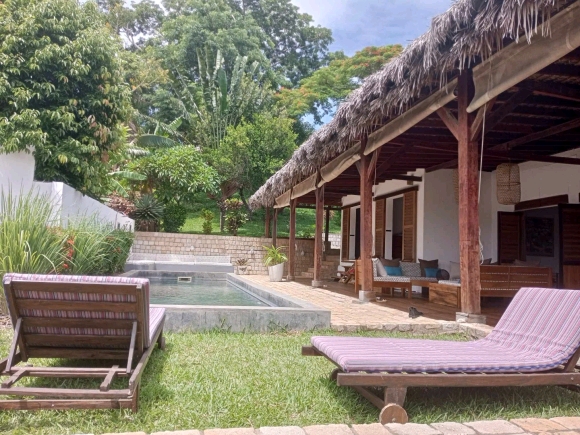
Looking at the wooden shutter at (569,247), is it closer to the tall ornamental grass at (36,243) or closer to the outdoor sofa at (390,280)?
the outdoor sofa at (390,280)

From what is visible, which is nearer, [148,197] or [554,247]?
[554,247]

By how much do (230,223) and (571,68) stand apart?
16035 mm

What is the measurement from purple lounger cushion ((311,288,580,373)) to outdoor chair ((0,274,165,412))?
1179 mm

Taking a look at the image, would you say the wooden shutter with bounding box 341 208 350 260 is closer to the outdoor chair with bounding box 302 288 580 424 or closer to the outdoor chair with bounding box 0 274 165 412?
the outdoor chair with bounding box 302 288 580 424

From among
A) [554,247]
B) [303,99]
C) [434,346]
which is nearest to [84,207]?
[434,346]

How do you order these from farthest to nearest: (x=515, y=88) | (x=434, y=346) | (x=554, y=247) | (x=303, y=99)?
(x=303, y=99) < (x=554, y=247) < (x=515, y=88) < (x=434, y=346)

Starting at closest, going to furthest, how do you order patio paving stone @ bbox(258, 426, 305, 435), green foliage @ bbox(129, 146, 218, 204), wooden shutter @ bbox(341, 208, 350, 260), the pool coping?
patio paving stone @ bbox(258, 426, 305, 435)
the pool coping
wooden shutter @ bbox(341, 208, 350, 260)
green foliage @ bbox(129, 146, 218, 204)

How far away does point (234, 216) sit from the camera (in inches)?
791

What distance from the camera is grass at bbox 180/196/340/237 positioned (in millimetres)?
22969

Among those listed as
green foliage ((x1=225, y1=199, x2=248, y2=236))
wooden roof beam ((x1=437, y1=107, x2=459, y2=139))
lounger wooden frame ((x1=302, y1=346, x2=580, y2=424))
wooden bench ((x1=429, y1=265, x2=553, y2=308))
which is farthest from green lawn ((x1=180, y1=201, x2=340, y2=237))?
lounger wooden frame ((x1=302, y1=346, x2=580, y2=424))

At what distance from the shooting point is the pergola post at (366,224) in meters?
7.70

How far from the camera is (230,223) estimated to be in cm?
2006

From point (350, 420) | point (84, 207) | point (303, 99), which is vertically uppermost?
point (303, 99)

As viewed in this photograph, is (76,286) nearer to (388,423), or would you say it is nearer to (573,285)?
(388,423)
